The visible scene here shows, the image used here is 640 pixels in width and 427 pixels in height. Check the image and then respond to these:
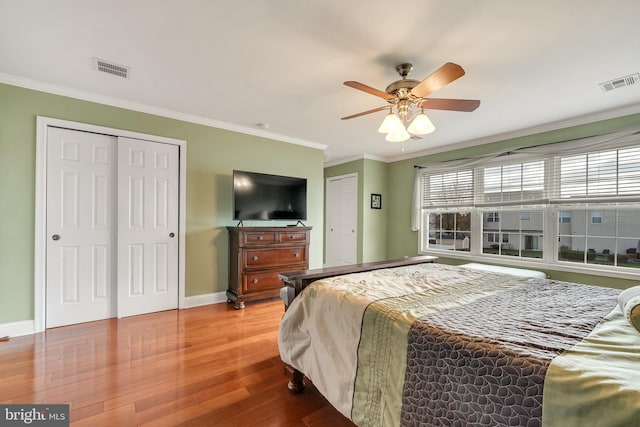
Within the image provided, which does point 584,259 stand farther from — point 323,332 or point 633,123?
point 323,332

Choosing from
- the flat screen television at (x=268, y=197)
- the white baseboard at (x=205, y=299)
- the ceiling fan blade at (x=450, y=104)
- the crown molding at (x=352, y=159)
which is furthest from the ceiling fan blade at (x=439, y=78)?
the white baseboard at (x=205, y=299)

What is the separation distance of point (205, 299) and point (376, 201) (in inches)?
135

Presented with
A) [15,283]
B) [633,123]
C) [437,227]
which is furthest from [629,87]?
[15,283]

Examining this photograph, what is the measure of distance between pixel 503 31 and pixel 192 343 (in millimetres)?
3410

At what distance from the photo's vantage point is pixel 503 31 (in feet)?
5.95

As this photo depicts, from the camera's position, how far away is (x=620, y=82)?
2430mm

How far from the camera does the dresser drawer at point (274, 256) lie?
349 centimetres

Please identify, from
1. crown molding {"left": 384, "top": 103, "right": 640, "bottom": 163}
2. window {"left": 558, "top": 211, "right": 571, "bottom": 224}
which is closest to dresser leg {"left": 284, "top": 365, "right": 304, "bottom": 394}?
window {"left": 558, "top": 211, "right": 571, "bottom": 224}

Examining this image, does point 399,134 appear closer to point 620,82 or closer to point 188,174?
point 620,82

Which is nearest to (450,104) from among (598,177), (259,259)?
(598,177)

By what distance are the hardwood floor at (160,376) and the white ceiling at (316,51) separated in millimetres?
2390

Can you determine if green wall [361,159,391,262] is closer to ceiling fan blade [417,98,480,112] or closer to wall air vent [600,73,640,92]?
ceiling fan blade [417,98,480,112]

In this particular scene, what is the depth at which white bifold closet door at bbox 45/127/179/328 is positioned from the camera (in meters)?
2.76

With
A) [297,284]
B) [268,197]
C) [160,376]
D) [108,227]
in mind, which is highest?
[268,197]
